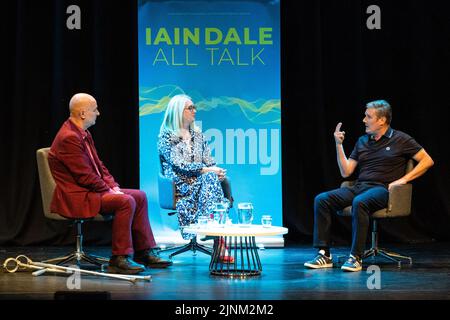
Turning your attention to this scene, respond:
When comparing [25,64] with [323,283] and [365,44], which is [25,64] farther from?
[323,283]

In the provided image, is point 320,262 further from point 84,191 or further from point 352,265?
point 84,191

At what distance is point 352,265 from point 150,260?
1.49 metres

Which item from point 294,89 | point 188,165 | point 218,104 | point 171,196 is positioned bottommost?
point 171,196

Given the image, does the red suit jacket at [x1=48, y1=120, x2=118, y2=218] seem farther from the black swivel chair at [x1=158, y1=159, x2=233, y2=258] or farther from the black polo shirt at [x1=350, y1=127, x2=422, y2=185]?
the black polo shirt at [x1=350, y1=127, x2=422, y2=185]

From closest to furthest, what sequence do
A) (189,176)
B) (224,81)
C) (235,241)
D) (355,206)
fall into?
(235,241) → (355,206) → (189,176) → (224,81)

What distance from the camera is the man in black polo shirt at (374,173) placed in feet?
17.8

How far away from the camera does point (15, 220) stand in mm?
7023

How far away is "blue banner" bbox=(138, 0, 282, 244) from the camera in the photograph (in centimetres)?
691

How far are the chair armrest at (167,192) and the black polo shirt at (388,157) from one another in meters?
1.51

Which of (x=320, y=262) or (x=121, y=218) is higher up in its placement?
(x=121, y=218)

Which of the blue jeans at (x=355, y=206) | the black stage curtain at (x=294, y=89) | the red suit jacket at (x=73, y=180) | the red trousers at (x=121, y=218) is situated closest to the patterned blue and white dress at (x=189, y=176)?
the red trousers at (x=121, y=218)

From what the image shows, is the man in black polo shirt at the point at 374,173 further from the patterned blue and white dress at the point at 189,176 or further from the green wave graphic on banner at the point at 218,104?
the green wave graphic on banner at the point at 218,104

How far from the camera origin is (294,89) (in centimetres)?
706

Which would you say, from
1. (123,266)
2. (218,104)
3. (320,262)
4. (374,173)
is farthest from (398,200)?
(218,104)
